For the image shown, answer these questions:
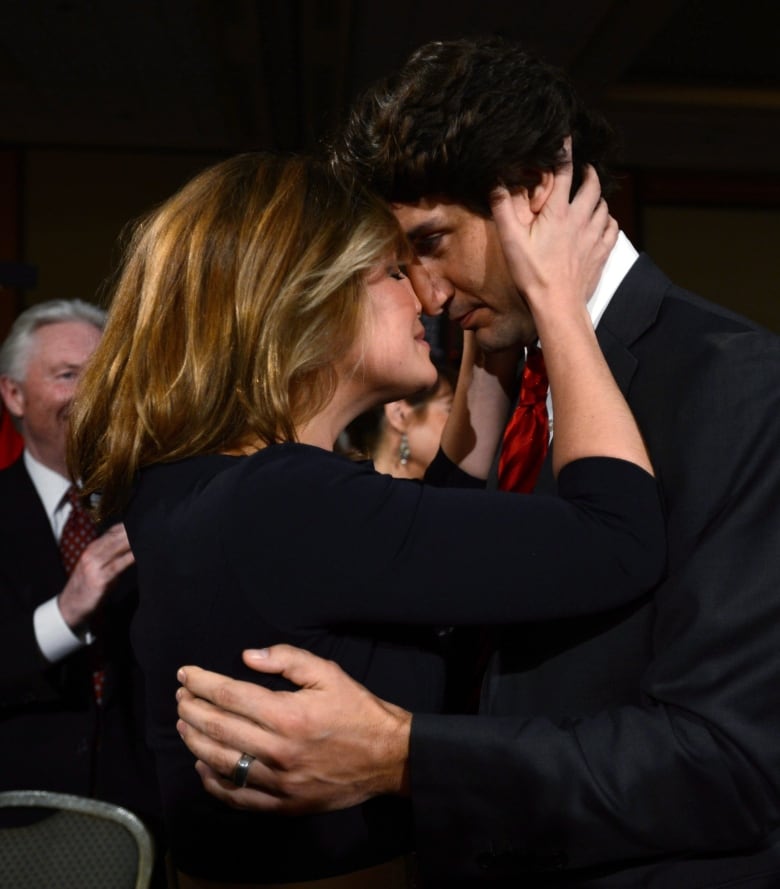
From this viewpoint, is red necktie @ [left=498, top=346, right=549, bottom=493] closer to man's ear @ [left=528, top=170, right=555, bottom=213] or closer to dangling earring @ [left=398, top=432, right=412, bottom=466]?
man's ear @ [left=528, top=170, right=555, bottom=213]

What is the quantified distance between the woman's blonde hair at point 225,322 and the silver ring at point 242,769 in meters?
0.31

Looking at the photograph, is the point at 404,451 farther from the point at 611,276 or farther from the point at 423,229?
the point at 611,276

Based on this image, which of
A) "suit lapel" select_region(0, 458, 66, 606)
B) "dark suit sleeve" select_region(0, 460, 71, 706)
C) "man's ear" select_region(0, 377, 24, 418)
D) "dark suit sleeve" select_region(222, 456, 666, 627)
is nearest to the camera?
"dark suit sleeve" select_region(222, 456, 666, 627)

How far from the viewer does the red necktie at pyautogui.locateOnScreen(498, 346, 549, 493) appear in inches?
54.2

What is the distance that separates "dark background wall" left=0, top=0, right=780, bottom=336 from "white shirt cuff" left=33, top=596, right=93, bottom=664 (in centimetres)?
294

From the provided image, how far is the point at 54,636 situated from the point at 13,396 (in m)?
0.75

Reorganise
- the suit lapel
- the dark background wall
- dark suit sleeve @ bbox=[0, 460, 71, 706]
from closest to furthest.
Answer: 1. dark suit sleeve @ bbox=[0, 460, 71, 706]
2. the suit lapel
3. the dark background wall

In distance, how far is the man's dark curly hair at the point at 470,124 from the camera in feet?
4.37

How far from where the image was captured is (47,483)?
247 cm

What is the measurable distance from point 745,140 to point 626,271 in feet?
17.6

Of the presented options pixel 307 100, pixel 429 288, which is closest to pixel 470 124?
pixel 429 288

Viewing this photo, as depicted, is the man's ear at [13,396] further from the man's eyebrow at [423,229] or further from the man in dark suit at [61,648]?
the man's eyebrow at [423,229]

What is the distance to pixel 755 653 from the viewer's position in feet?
3.28

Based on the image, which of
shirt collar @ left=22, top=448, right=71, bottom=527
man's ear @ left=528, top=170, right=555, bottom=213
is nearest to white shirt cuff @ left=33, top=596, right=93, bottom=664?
shirt collar @ left=22, top=448, right=71, bottom=527
